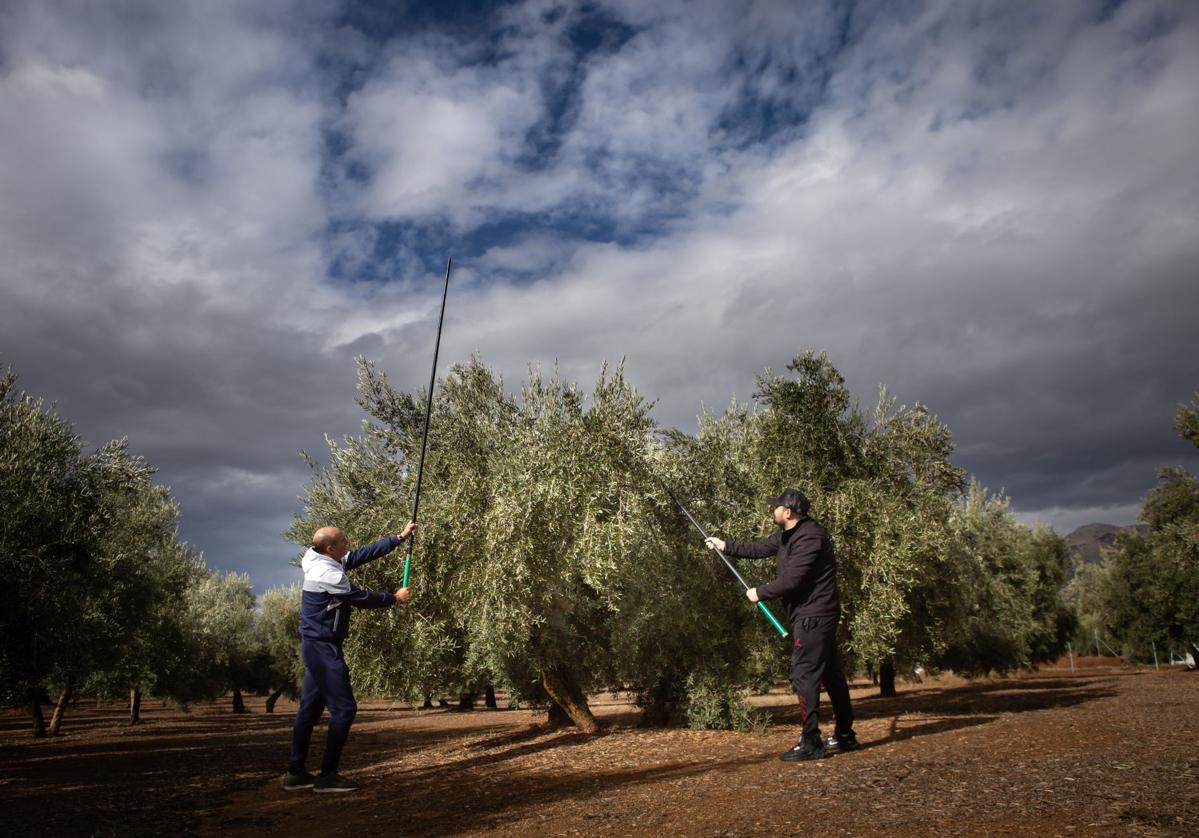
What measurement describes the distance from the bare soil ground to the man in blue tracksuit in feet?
2.37

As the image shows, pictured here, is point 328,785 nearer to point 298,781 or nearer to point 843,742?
point 298,781

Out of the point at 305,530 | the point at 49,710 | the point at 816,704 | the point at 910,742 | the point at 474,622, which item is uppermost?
the point at 305,530

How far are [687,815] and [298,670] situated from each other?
41.7m

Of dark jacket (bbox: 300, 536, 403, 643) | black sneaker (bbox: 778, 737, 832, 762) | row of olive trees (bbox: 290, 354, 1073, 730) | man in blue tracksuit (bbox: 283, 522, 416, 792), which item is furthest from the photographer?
row of olive trees (bbox: 290, 354, 1073, 730)

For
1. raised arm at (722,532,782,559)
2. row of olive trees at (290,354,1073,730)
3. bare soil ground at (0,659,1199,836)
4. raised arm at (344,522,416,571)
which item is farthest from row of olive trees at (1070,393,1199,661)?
raised arm at (344,522,416,571)

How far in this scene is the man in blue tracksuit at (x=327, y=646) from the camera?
883 cm

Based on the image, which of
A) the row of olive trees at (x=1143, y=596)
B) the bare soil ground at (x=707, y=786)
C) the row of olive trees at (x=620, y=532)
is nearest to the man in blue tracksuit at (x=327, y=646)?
the bare soil ground at (x=707, y=786)

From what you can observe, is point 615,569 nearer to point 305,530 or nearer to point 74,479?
point 305,530

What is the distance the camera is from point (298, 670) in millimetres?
42562

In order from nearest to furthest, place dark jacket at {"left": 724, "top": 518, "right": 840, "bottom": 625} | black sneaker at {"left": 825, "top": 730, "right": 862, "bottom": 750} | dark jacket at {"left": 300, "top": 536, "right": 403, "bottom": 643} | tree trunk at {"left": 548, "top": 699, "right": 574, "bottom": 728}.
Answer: dark jacket at {"left": 300, "top": 536, "right": 403, "bottom": 643}
dark jacket at {"left": 724, "top": 518, "right": 840, "bottom": 625}
black sneaker at {"left": 825, "top": 730, "right": 862, "bottom": 750}
tree trunk at {"left": 548, "top": 699, "right": 574, "bottom": 728}

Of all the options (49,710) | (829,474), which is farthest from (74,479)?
(49,710)

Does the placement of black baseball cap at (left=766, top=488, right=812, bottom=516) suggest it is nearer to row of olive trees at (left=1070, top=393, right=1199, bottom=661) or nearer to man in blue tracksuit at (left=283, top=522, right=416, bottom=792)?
man in blue tracksuit at (left=283, top=522, right=416, bottom=792)

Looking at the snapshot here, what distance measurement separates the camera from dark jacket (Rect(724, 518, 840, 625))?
30.8ft

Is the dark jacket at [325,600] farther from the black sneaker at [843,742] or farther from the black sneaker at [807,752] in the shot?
the black sneaker at [843,742]
